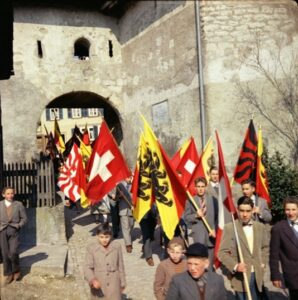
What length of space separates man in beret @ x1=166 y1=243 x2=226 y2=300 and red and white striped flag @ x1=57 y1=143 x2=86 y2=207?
7507 mm

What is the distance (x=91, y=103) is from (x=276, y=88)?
972cm

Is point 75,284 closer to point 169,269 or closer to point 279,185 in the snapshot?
point 169,269

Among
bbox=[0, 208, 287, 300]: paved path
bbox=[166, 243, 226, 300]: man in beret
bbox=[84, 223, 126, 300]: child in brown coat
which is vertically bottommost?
bbox=[0, 208, 287, 300]: paved path

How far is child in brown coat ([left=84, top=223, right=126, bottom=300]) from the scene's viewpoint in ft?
15.7

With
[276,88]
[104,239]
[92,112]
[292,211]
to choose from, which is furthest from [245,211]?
[92,112]

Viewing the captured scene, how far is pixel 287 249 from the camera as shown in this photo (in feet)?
14.8

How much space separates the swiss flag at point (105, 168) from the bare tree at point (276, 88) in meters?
6.98

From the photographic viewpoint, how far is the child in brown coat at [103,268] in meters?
4.78

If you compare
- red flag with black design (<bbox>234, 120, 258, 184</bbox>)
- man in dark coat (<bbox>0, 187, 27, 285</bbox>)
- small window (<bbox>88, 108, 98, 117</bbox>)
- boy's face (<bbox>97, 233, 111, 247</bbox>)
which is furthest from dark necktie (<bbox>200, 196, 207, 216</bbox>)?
small window (<bbox>88, 108, 98, 117</bbox>)

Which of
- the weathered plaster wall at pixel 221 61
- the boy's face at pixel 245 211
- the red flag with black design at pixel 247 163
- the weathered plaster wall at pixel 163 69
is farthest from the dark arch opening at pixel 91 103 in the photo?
the boy's face at pixel 245 211

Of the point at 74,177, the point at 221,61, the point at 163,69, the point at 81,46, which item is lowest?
the point at 74,177

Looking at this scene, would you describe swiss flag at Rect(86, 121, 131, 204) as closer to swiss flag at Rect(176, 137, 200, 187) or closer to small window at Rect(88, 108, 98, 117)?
swiss flag at Rect(176, 137, 200, 187)

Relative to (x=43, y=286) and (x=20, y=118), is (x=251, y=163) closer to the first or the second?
(x=43, y=286)

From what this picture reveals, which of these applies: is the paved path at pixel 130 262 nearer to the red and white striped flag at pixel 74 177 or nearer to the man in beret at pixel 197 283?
the red and white striped flag at pixel 74 177
